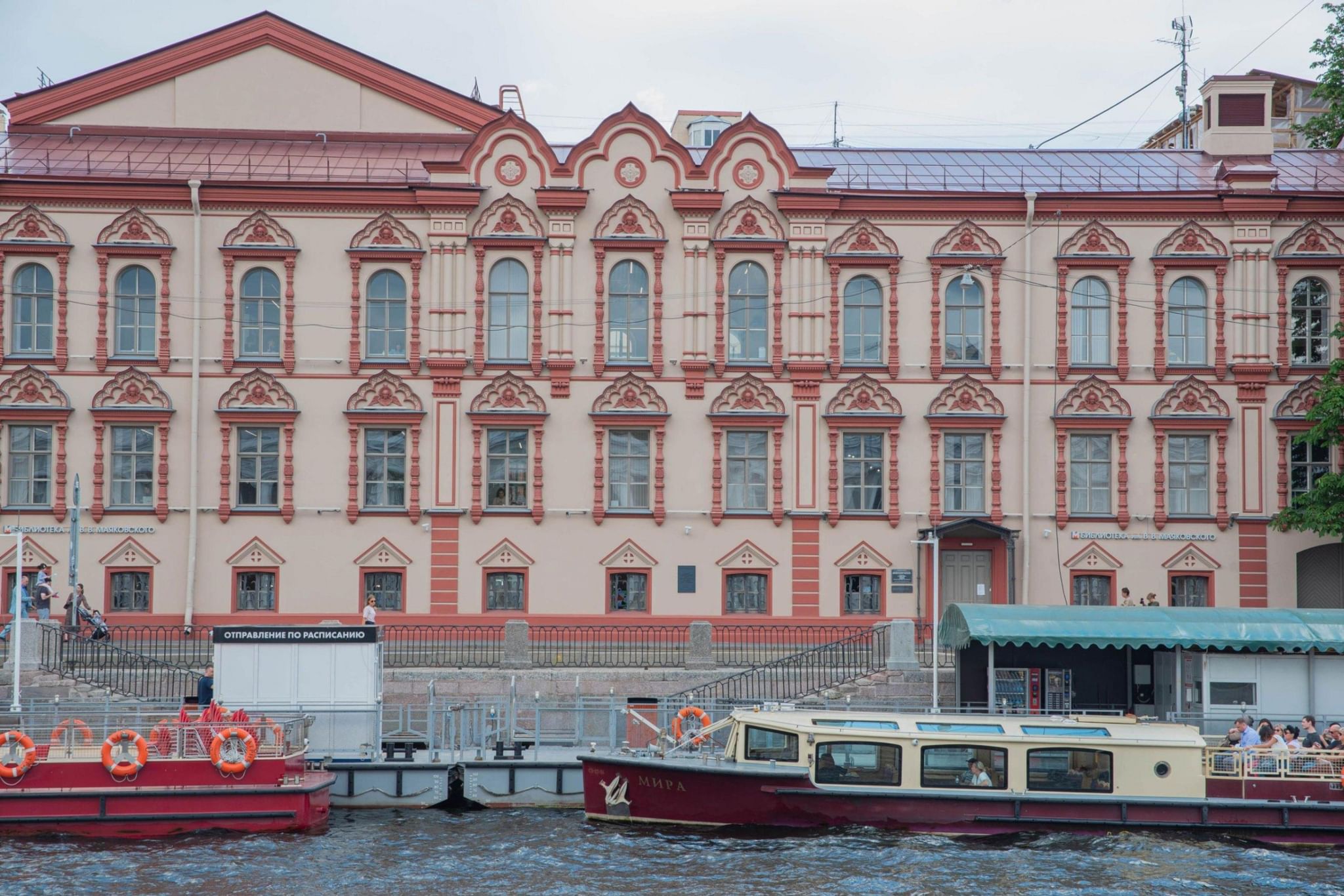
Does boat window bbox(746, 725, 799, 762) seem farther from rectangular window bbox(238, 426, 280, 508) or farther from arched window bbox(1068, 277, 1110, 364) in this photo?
arched window bbox(1068, 277, 1110, 364)

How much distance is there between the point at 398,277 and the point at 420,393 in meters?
3.38

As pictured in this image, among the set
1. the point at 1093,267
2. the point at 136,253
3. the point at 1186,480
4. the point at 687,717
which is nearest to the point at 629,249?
the point at 1093,267

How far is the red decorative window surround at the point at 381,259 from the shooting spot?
1617 inches

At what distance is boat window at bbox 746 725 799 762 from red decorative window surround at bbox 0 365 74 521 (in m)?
22.1

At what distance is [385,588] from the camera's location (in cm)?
4091

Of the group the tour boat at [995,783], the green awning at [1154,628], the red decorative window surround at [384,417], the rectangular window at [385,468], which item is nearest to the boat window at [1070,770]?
the tour boat at [995,783]

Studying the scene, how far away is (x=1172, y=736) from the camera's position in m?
27.6

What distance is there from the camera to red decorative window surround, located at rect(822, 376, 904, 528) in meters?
41.3

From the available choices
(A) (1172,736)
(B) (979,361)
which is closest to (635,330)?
(B) (979,361)

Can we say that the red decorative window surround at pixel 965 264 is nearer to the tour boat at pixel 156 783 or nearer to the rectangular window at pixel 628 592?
the rectangular window at pixel 628 592

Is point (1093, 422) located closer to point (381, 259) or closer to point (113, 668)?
point (381, 259)

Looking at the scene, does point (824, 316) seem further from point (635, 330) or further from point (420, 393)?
point (420, 393)

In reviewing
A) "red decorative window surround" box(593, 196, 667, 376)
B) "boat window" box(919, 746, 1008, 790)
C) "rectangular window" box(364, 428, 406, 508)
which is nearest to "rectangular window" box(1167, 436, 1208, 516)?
"red decorative window surround" box(593, 196, 667, 376)

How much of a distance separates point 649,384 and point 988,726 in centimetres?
1677
